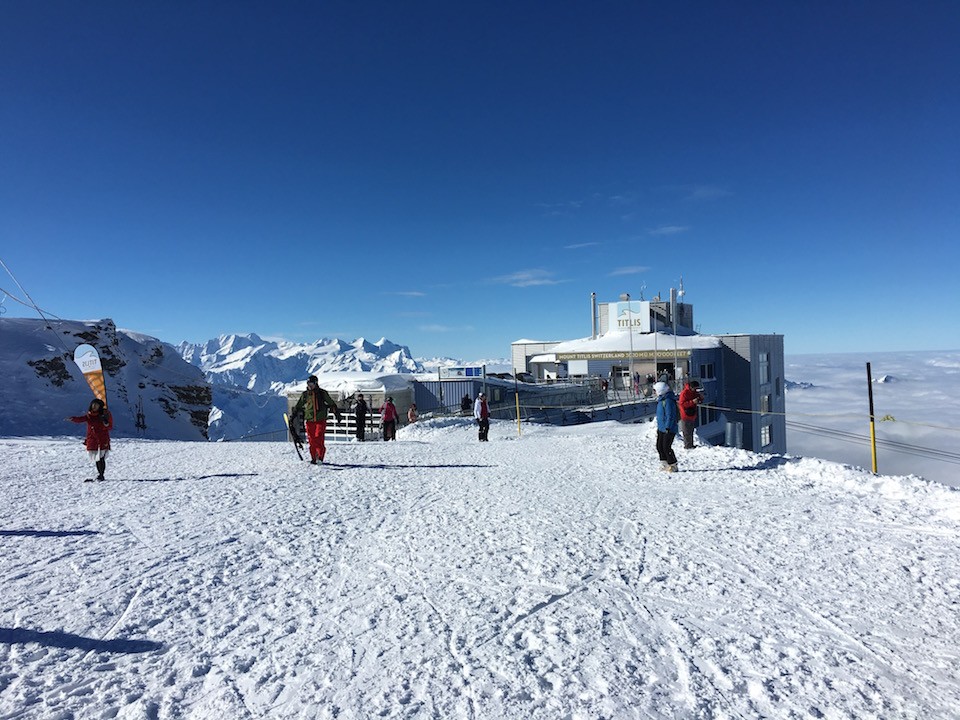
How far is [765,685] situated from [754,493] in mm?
5270

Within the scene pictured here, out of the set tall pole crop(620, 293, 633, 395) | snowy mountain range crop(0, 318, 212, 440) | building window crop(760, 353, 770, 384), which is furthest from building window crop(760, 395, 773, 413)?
snowy mountain range crop(0, 318, 212, 440)

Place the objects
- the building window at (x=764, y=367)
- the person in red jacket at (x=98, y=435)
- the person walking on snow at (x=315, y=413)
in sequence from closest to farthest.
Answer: the person in red jacket at (x=98, y=435) < the person walking on snow at (x=315, y=413) < the building window at (x=764, y=367)

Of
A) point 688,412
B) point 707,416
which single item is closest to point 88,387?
point 688,412

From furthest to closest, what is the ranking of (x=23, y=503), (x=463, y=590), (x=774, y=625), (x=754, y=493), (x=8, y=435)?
(x=8, y=435)
(x=754, y=493)
(x=23, y=503)
(x=463, y=590)
(x=774, y=625)

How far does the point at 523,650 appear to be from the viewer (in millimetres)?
3482

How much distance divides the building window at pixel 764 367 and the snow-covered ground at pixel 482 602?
43.1 meters

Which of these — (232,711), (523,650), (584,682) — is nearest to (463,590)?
(523,650)

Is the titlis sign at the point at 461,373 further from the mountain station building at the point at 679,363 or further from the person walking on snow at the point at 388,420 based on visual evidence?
the person walking on snow at the point at 388,420

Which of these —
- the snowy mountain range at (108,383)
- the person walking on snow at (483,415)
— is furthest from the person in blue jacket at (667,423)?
the snowy mountain range at (108,383)

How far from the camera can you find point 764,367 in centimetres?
4719

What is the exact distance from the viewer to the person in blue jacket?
9.77 m

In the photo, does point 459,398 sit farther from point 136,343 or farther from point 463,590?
point 463,590

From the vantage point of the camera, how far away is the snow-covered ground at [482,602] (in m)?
3.03

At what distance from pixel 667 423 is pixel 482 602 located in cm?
668
